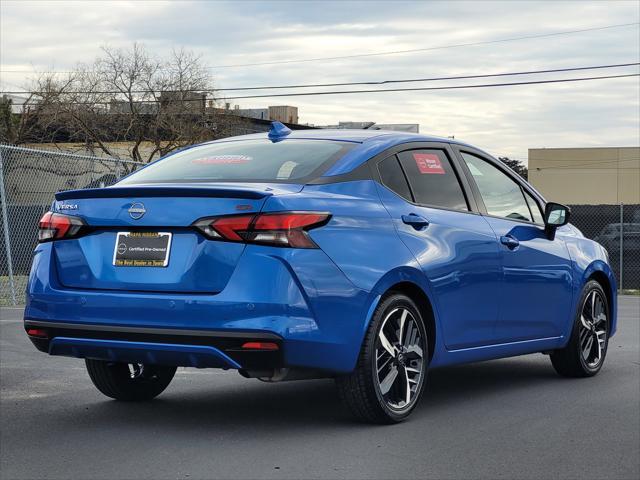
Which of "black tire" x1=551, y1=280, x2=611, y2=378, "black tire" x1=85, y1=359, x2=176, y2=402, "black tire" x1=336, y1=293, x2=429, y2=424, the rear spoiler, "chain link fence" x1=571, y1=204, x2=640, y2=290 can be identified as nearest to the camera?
the rear spoiler

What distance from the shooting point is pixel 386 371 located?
6.30 meters

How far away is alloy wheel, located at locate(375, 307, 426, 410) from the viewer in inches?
246

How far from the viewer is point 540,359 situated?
990 centimetres

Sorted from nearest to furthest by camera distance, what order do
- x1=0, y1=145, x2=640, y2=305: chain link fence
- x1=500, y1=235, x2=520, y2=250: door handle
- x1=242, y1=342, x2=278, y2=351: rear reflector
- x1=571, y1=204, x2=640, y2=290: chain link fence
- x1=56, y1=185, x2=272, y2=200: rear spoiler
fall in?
1. x1=242, y1=342, x2=278, y2=351: rear reflector
2. x1=56, y1=185, x2=272, y2=200: rear spoiler
3. x1=500, y1=235, x2=520, y2=250: door handle
4. x1=0, y1=145, x2=640, y2=305: chain link fence
5. x1=571, y1=204, x2=640, y2=290: chain link fence

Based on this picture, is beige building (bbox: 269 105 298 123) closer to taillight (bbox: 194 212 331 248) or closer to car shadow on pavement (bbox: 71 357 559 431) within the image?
car shadow on pavement (bbox: 71 357 559 431)

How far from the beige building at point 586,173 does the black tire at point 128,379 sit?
78742mm

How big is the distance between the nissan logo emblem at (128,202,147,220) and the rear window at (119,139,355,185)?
0.56m

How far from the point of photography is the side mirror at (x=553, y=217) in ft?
26.3

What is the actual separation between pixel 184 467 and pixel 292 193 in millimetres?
1501

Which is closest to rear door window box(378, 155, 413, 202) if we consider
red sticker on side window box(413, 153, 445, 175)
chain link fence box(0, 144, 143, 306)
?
red sticker on side window box(413, 153, 445, 175)

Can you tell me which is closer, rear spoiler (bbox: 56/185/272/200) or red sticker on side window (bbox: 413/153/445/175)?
rear spoiler (bbox: 56/185/272/200)

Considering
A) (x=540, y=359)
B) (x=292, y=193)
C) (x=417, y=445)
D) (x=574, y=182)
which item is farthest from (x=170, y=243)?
(x=574, y=182)

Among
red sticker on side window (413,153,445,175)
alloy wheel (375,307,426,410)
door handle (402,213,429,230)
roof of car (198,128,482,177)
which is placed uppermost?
roof of car (198,128,482,177)

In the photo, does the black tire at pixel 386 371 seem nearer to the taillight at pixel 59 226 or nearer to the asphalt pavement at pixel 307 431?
the asphalt pavement at pixel 307 431
